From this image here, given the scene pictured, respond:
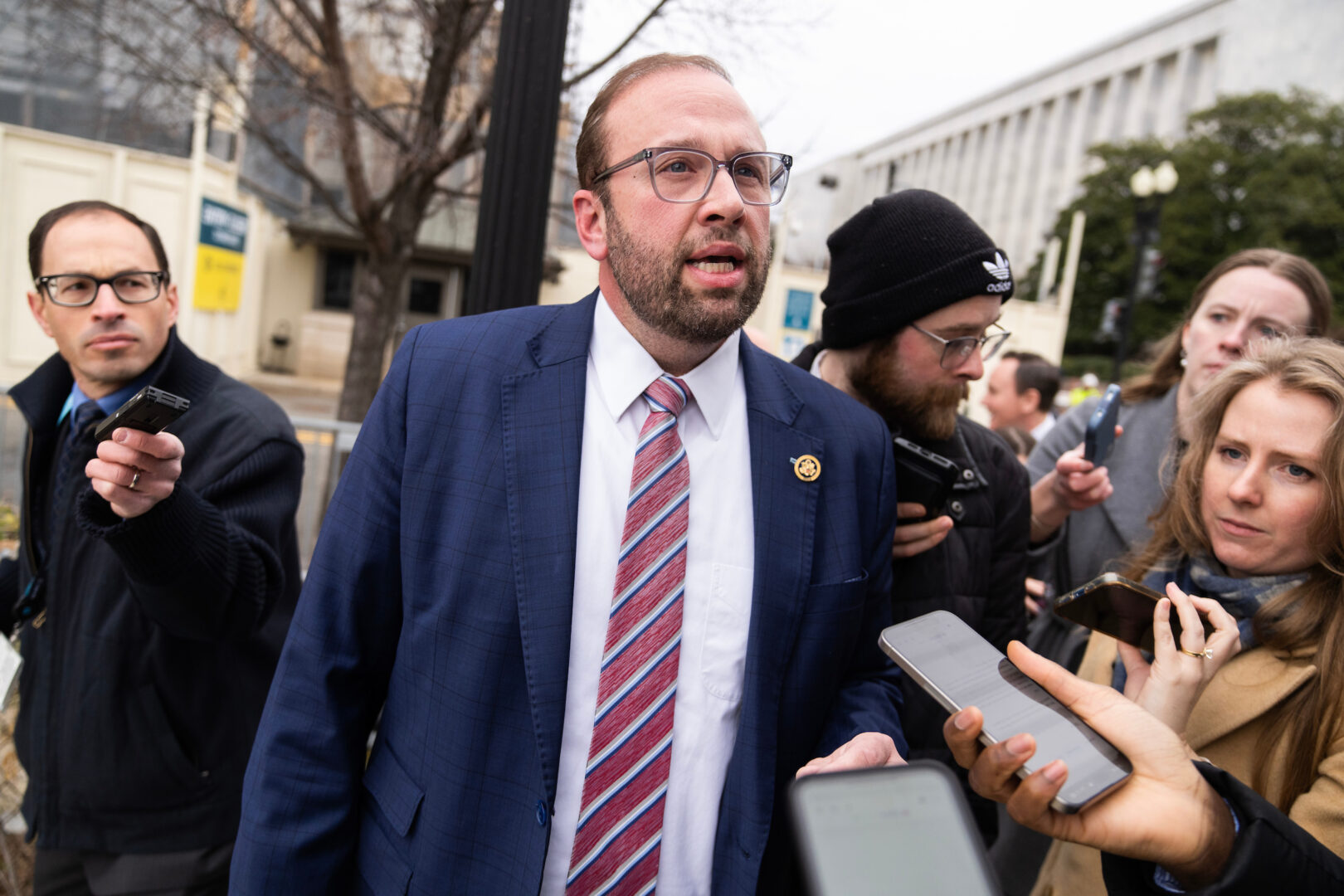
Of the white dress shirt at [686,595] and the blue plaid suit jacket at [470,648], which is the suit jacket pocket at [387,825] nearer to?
the blue plaid suit jacket at [470,648]

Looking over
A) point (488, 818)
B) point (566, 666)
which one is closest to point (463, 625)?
point (566, 666)

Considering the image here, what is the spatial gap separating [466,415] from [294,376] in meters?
22.5

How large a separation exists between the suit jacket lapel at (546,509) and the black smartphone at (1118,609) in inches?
40.3

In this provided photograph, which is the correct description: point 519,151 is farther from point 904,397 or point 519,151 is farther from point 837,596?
point 837,596

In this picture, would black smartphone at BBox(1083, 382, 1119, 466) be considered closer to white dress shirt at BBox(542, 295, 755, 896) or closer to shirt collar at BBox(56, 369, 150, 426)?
white dress shirt at BBox(542, 295, 755, 896)

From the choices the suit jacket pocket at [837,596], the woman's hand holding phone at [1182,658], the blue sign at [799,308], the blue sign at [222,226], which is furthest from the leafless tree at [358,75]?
the blue sign at [799,308]

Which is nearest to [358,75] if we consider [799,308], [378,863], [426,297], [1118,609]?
[378,863]

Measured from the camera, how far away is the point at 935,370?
2.31 metres

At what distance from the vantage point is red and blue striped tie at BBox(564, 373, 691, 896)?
5.12 feet

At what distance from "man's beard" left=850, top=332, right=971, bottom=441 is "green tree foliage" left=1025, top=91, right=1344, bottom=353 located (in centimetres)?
3564

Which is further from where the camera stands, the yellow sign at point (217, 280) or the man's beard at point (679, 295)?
the yellow sign at point (217, 280)

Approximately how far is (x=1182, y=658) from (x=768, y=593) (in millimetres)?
791

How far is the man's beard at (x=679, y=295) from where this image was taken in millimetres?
1719

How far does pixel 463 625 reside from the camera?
1567 millimetres
